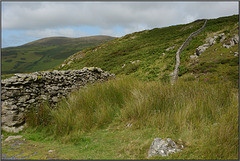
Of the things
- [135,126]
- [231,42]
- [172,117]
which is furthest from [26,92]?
[231,42]

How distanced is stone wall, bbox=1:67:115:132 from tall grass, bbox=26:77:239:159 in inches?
21.0

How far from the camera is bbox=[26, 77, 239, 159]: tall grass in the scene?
9.81 ft

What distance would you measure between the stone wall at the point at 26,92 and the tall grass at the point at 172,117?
533mm

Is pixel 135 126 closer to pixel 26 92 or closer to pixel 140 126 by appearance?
pixel 140 126

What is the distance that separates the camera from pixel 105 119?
5074mm

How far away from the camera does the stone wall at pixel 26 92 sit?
211 inches

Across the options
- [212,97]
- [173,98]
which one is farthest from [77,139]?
[212,97]

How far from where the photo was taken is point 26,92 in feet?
19.5

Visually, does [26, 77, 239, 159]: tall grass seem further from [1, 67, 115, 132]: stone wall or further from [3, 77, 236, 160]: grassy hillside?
[1, 67, 115, 132]: stone wall

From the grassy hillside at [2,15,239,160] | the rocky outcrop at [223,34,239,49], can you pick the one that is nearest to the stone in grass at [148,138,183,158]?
the grassy hillside at [2,15,239,160]

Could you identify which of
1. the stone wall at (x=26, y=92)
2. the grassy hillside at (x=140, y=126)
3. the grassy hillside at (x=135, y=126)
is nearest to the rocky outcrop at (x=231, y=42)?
the grassy hillside at (x=140, y=126)

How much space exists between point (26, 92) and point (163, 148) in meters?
5.36

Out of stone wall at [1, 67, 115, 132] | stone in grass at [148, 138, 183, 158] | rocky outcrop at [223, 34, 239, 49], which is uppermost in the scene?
rocky outcrop at [223, 34, 239, 49]

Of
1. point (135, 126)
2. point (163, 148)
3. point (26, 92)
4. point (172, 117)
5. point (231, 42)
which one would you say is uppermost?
point (231, 42)
